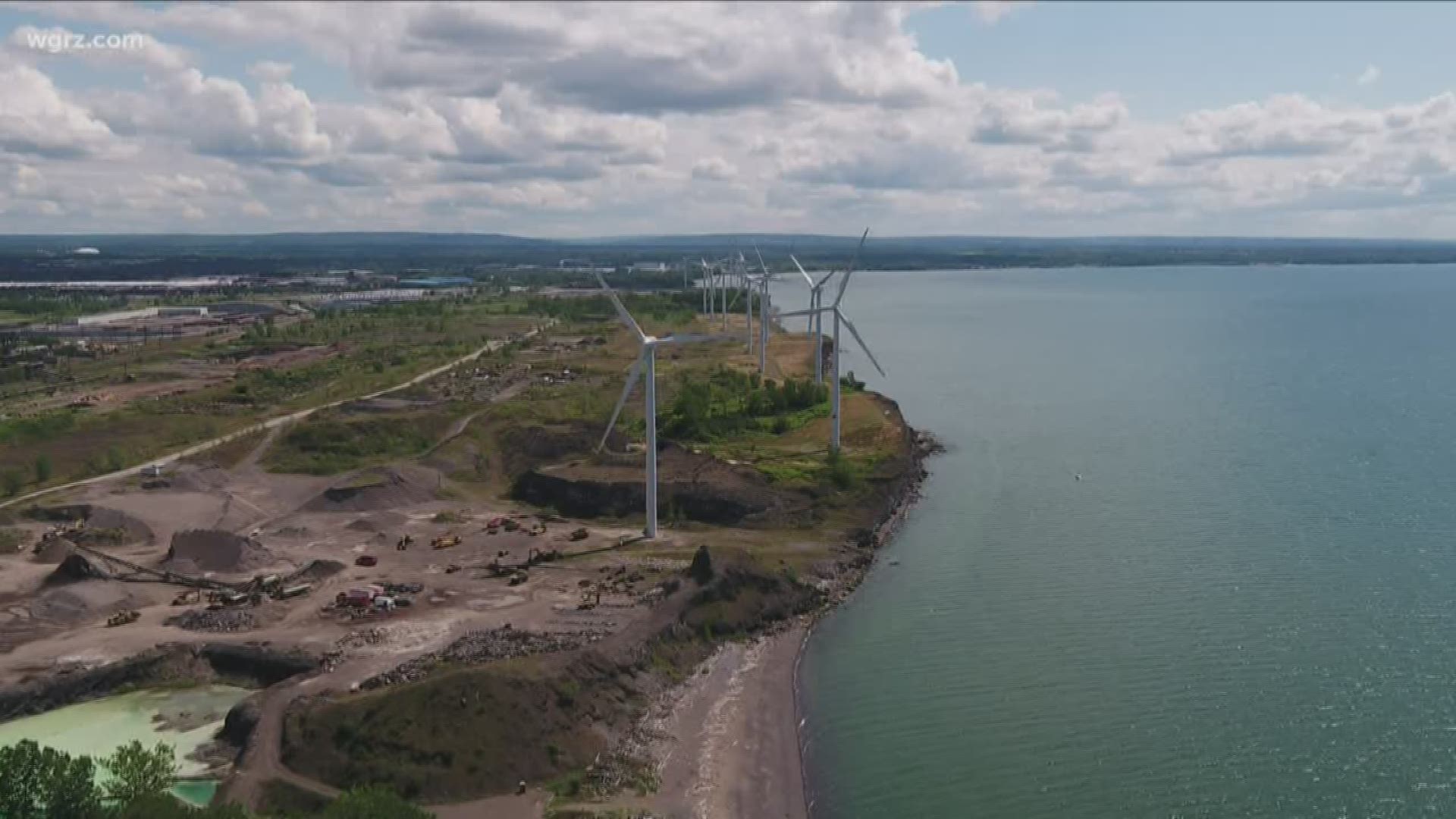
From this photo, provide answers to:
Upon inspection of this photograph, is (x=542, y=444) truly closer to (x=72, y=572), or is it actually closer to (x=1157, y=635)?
(x=72, y=572)

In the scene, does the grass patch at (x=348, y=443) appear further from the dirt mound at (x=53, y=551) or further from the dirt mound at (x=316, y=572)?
the dirt mound at (x=316, y=572)

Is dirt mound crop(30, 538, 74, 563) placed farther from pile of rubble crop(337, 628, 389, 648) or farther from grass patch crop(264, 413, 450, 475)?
grass patch crop(264, 413, 450, 475)

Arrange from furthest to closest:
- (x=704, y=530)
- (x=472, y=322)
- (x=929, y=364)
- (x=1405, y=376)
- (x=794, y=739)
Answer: (x=472, y=322) → (x=929, y=364) → (x=1405, y=376) → (x=704, y=530) → (x=794, y=739)

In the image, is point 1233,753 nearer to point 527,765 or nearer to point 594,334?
point 527,765

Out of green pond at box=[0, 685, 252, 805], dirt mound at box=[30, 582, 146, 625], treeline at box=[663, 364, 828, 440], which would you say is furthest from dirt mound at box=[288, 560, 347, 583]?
treeline at box=[663, 364, 828, 440]

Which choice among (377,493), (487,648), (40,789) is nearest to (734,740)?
(487,648)

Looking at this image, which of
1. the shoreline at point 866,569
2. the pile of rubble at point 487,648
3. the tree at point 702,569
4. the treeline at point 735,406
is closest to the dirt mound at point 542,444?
the treeline at point 735,406

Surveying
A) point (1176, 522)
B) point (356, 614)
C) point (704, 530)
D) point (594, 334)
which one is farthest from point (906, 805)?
point (594, 334)
